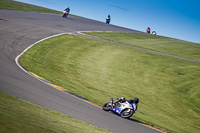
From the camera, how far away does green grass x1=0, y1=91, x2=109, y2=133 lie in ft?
17.1

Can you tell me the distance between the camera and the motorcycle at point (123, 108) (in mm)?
11952

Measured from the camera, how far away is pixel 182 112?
17078 millimetres

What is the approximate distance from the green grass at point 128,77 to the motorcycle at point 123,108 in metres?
1.41

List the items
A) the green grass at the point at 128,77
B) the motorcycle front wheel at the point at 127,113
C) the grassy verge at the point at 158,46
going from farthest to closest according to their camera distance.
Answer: the grassy verge at the point at 158,46 → the green grass at the point at 128,77 → the motorcycle front wheel at the point at 127,113

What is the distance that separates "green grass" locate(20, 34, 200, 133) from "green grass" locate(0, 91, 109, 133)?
6.09 m

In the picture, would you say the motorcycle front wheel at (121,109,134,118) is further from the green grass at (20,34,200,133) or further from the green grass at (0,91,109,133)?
the green grass at (0,91,109,133)

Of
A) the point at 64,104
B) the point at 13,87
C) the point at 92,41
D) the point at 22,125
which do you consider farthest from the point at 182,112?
the point at 92,41

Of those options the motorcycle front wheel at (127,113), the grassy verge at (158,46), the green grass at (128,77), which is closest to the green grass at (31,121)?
the motorcycle front wheel at (127,113)

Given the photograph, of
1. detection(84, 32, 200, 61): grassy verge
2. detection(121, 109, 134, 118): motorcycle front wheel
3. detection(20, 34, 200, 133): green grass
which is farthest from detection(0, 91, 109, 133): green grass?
detection(84, 32, 200, 61): grassy verge

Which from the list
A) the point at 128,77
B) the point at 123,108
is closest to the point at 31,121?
the point at 123,108

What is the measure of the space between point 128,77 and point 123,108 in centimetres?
907

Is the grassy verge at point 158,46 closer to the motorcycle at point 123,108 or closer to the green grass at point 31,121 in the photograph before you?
the motorcycle at point 123,108

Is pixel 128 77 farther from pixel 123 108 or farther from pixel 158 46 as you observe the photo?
pixel 158 46

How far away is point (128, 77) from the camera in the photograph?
21.0 m
